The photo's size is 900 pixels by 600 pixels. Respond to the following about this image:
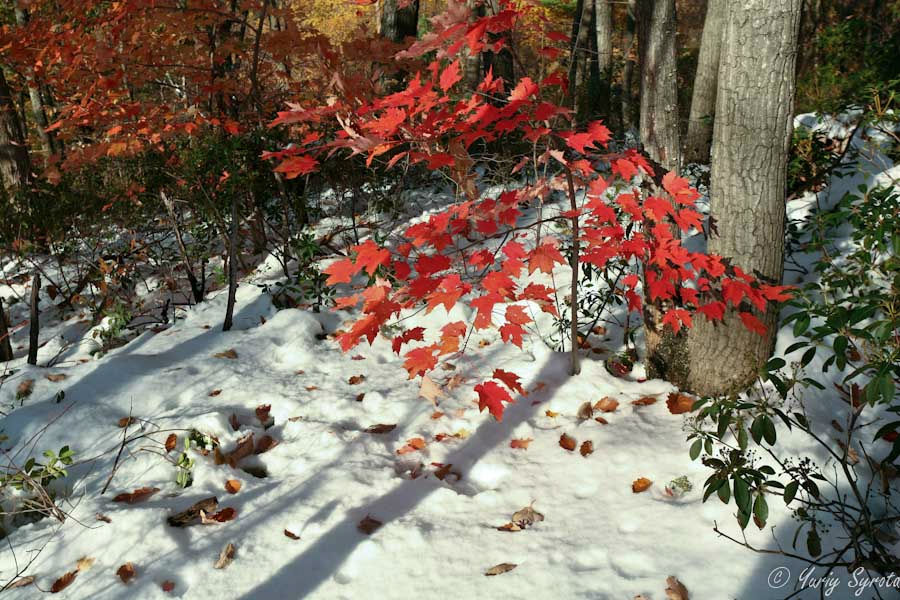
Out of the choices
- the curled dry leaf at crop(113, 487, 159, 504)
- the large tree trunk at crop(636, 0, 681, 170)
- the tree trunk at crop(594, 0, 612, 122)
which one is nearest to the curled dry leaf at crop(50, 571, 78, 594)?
the curled dry leaf at crop(113, 487, 159, 504)

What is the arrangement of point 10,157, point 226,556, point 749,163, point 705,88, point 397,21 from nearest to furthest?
1. point 226,556
2. point 749,163
3. point 705,88
4. point 397,21
5. point 10,157

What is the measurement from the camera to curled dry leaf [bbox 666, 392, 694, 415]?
8.89 ft

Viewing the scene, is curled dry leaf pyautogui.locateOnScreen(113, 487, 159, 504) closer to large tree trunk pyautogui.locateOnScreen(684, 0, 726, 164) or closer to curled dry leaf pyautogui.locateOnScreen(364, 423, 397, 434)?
curled dry leaf pyautogui.locateOnScreen(364, 423, 397, 434)

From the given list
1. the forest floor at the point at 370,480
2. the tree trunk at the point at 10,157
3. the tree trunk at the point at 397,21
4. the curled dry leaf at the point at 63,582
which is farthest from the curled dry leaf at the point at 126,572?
the tree trunk at the point at 10,157

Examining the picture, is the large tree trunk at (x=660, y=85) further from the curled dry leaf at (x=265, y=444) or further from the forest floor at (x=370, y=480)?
the curled dry leaf at (x=265, y=444)

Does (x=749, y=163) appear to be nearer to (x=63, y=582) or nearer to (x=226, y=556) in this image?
(x=226, y=556)

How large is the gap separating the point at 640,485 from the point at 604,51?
7645mm

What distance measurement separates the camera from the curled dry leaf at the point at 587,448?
8.38 ft

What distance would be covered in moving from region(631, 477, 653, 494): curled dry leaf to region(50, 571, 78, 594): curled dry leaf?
2.13 metres

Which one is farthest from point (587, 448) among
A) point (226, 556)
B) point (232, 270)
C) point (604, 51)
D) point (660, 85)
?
point (604, 51)

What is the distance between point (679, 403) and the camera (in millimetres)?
2738

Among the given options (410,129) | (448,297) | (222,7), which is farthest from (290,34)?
(448,297)

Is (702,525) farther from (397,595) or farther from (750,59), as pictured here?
(750,59)

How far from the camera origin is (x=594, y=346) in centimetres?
343
